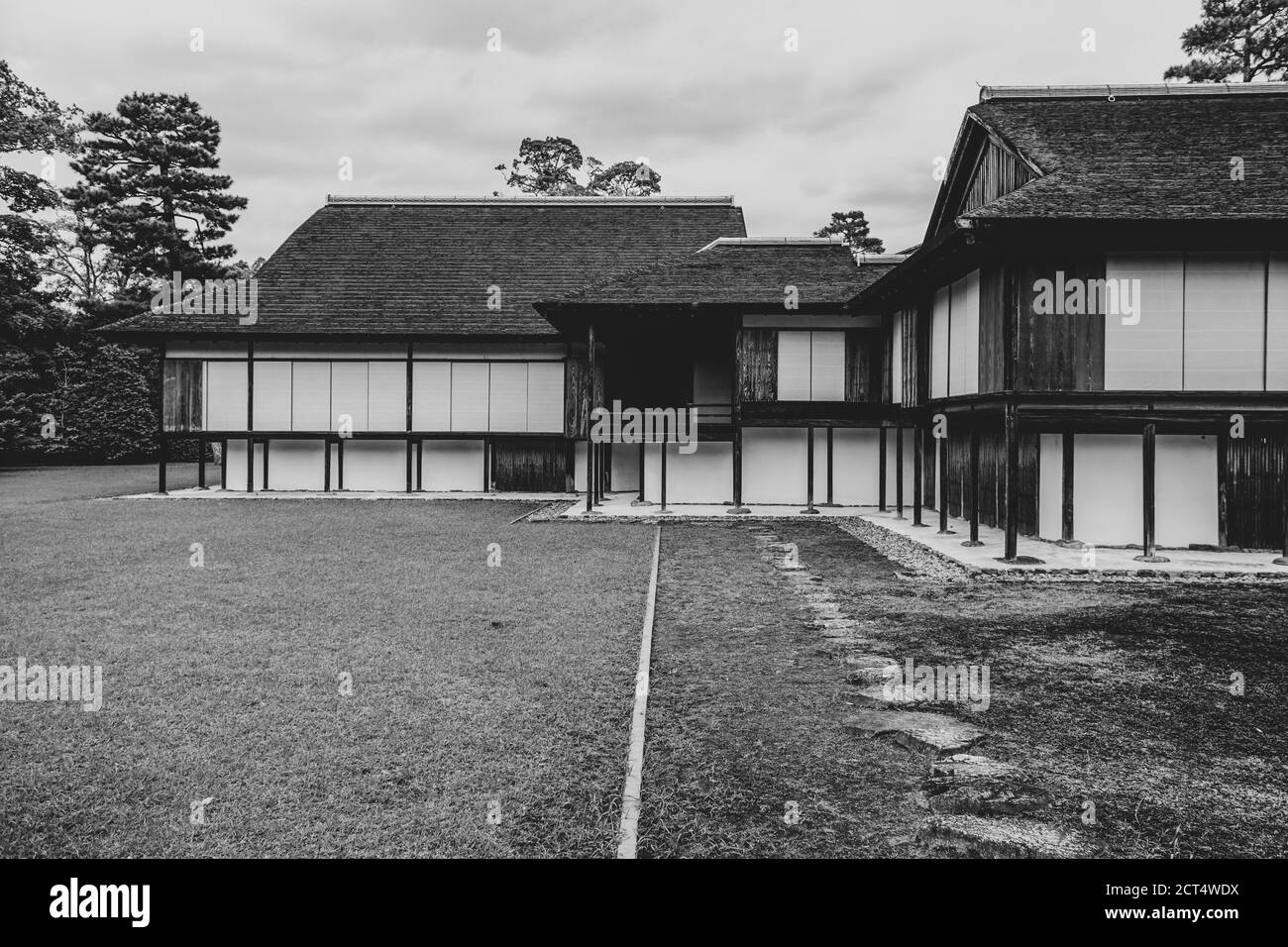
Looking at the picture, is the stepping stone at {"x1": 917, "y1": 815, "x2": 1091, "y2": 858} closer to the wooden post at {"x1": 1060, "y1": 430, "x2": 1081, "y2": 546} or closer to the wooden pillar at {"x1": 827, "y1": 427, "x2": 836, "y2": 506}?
the wooden post at {"x1": 1060, "y1": 430, "x2": 1081, "y2": 546}

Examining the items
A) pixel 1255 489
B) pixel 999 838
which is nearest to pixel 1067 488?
pixel 1255 489

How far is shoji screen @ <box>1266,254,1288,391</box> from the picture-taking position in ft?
38.2

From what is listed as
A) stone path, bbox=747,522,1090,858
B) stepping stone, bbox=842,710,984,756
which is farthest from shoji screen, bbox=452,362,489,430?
stepping stone, bbox=842,710,984,756

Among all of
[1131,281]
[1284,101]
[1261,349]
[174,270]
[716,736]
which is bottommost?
[716,736]

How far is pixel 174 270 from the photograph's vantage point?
124 ft

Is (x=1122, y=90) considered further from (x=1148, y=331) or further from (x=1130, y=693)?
(x=1130, y=693)

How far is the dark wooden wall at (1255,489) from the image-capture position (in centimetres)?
1220

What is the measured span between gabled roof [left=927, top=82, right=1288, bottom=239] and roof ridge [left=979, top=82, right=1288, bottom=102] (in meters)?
0.02

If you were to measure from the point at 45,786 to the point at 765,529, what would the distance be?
39.9ft

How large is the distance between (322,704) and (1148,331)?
1143cm

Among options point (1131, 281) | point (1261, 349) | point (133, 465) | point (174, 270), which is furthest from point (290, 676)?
point (174, 270)

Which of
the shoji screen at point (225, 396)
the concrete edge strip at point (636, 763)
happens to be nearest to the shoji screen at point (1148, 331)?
the concrete edge strip at point (636, 763)

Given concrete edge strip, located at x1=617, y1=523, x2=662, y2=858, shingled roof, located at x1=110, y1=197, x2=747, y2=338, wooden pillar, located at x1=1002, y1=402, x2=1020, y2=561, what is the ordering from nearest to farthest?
concrete edge strip, located at x1=617, y1=523, x2=662, y2=858, wooden pillar, located at x1=1002, y1=402, x2=1020, y2=561, shingled roof, located at x1=110, y1=197, x2=747, y2=338
